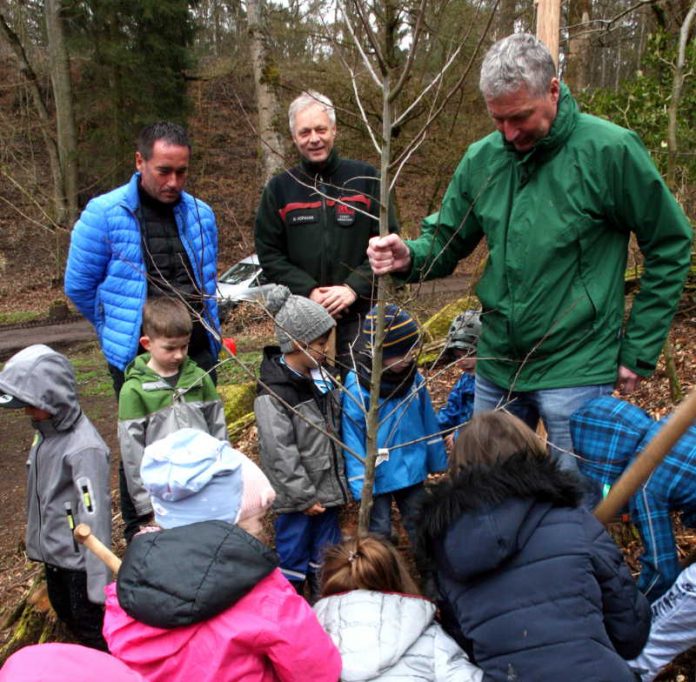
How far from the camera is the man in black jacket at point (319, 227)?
135 inches

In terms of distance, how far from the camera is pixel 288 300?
10.2ft

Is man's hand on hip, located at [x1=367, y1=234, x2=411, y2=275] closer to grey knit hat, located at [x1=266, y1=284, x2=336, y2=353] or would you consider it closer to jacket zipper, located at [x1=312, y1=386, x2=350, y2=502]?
grey knit hat, located at [x1=266, y1=284, x2=336, y2=353]

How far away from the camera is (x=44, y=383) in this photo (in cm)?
283

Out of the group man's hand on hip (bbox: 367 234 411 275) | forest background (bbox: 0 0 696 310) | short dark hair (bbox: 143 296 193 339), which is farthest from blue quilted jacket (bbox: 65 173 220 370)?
forest background (bbox: 0 0 696 310)

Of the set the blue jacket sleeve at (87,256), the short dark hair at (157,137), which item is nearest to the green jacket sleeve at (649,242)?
the short dark hair at (157,137)

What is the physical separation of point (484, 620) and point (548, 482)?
44 centimetres

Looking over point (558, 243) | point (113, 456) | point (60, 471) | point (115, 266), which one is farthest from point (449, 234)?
point (113, 456)

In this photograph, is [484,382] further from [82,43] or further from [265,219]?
[82,43]

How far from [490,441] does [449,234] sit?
3.33 feet

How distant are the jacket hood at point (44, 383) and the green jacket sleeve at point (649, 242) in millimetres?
2217

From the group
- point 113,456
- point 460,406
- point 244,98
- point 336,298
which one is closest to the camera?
point 336,298

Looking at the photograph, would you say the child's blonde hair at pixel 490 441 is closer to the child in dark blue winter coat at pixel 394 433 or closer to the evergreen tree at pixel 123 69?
the child in dark blue winter coat at pixel 394 433

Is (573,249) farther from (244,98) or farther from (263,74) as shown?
(244,98)

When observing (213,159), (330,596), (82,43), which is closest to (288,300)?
(330,596)
